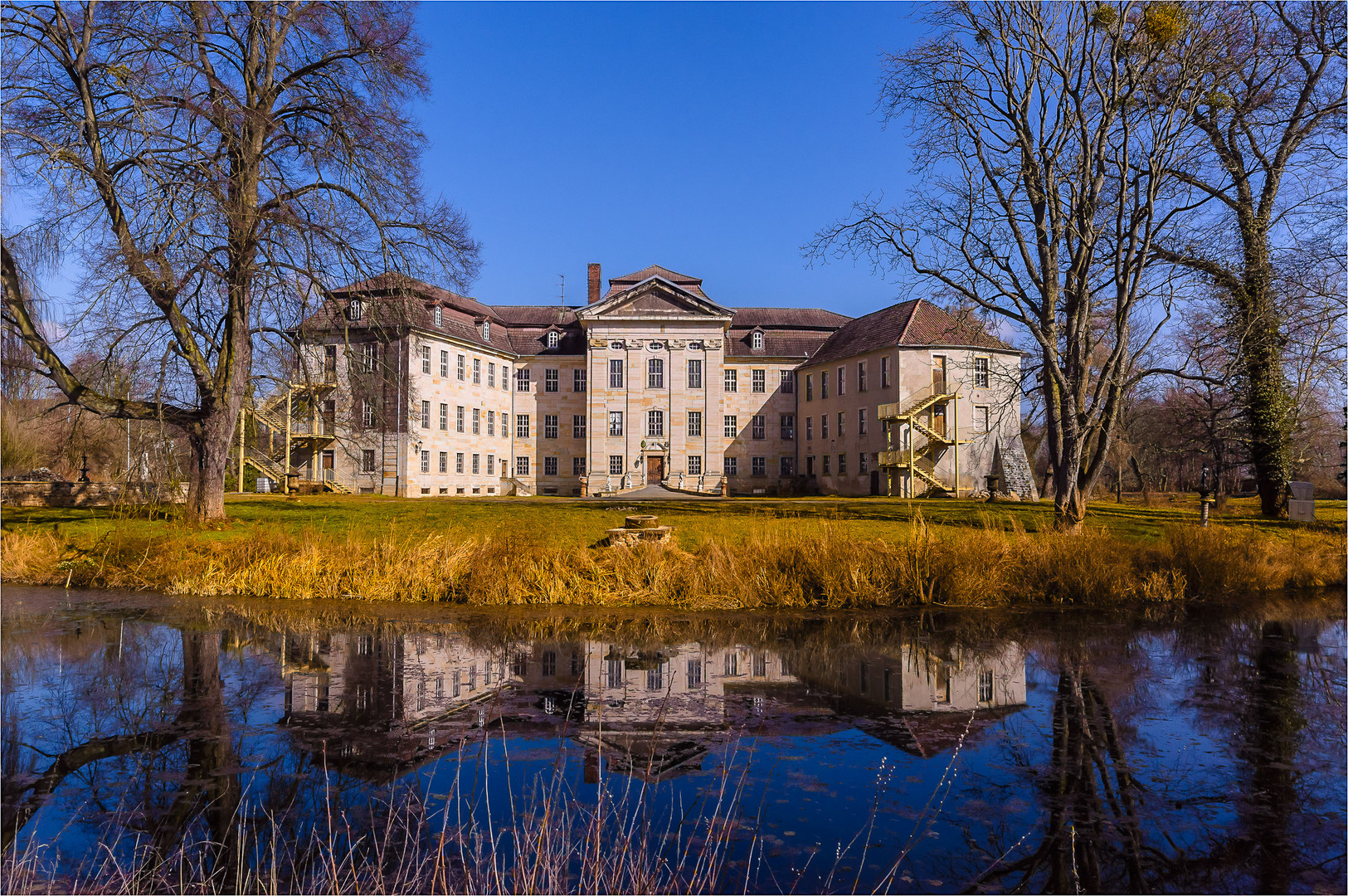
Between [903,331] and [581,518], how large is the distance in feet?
88.2

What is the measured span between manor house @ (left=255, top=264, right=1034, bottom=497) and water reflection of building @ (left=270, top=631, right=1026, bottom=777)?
1198 inches

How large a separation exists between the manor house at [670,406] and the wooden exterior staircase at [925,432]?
0.10m

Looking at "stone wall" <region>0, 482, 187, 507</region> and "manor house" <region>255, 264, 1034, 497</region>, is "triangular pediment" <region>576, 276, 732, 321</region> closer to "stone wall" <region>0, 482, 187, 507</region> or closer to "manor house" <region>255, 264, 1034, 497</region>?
"manor house" <region>255, 264, 1034, 497</region>

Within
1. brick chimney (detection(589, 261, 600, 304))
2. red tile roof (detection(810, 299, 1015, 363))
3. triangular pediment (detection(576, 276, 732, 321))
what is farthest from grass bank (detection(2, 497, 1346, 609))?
brick chimney (detection(589, 261, 600, 304))

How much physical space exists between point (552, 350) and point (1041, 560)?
42.6 meters

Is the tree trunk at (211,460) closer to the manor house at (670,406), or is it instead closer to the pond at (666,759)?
the pond at (666,759)

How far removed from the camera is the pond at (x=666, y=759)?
4.88m

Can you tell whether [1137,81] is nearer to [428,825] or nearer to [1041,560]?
[1041,560]

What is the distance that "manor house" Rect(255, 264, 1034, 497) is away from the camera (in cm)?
4322

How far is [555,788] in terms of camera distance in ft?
19.2

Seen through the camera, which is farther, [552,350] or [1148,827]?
[552,350]

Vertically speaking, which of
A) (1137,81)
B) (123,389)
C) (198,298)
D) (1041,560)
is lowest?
(1041,560)

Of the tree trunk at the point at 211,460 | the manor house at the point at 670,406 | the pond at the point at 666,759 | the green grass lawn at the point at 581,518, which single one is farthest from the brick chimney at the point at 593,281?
the pond at the point at 666,759

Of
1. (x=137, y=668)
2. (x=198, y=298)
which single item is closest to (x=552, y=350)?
(x=198, y=298)
